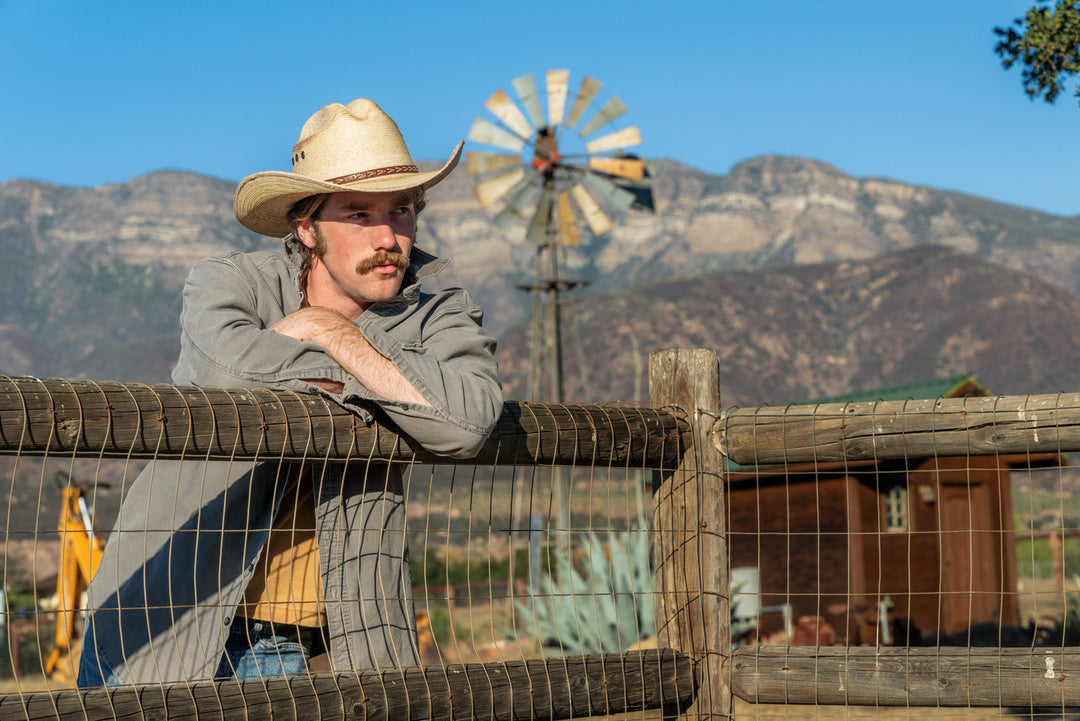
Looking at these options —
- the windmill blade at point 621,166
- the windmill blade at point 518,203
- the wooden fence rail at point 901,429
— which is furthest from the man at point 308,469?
the windmill blade at point 621,166

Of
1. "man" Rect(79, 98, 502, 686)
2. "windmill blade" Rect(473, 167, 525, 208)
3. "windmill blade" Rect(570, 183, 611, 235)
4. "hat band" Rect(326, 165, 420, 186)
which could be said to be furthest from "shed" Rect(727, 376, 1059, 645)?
"hat band" Rect(326, 165, 420, 186)

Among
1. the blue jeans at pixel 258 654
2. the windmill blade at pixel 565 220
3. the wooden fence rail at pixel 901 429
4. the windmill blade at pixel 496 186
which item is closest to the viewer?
the blue jeans at pixel 258 654

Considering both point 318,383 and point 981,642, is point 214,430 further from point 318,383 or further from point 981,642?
point 981,642

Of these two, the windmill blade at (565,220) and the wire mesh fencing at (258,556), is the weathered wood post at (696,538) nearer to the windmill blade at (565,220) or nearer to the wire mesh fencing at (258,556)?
the wire mesh fencing at (258,556)

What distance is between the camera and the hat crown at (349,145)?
2457mm

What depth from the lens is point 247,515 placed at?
→ 7.41 ft

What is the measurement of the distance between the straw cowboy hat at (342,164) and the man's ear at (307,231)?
6 centimetres

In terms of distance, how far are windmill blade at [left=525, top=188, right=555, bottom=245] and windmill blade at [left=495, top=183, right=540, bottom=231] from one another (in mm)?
221

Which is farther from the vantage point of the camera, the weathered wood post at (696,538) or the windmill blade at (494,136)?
the windmill blade at (494,136)

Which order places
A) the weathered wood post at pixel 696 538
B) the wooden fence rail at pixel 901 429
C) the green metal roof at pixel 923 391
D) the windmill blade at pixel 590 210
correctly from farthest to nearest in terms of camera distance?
the windmill blade at pixel 590 210
the green metal roof at pixel 923 391
the weathered wood post at pixel 696 538
the wooden fence rail at pixel 901 429

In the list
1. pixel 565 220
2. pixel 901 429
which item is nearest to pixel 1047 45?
pixel 901 429

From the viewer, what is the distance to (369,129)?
2.52m

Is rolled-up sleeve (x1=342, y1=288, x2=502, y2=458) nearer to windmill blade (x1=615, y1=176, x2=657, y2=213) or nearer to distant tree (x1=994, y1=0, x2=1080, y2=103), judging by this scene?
distant tree (x1=994, y1=0, x2=1080, y2=103)

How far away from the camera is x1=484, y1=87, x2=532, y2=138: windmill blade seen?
1869 centimetres
